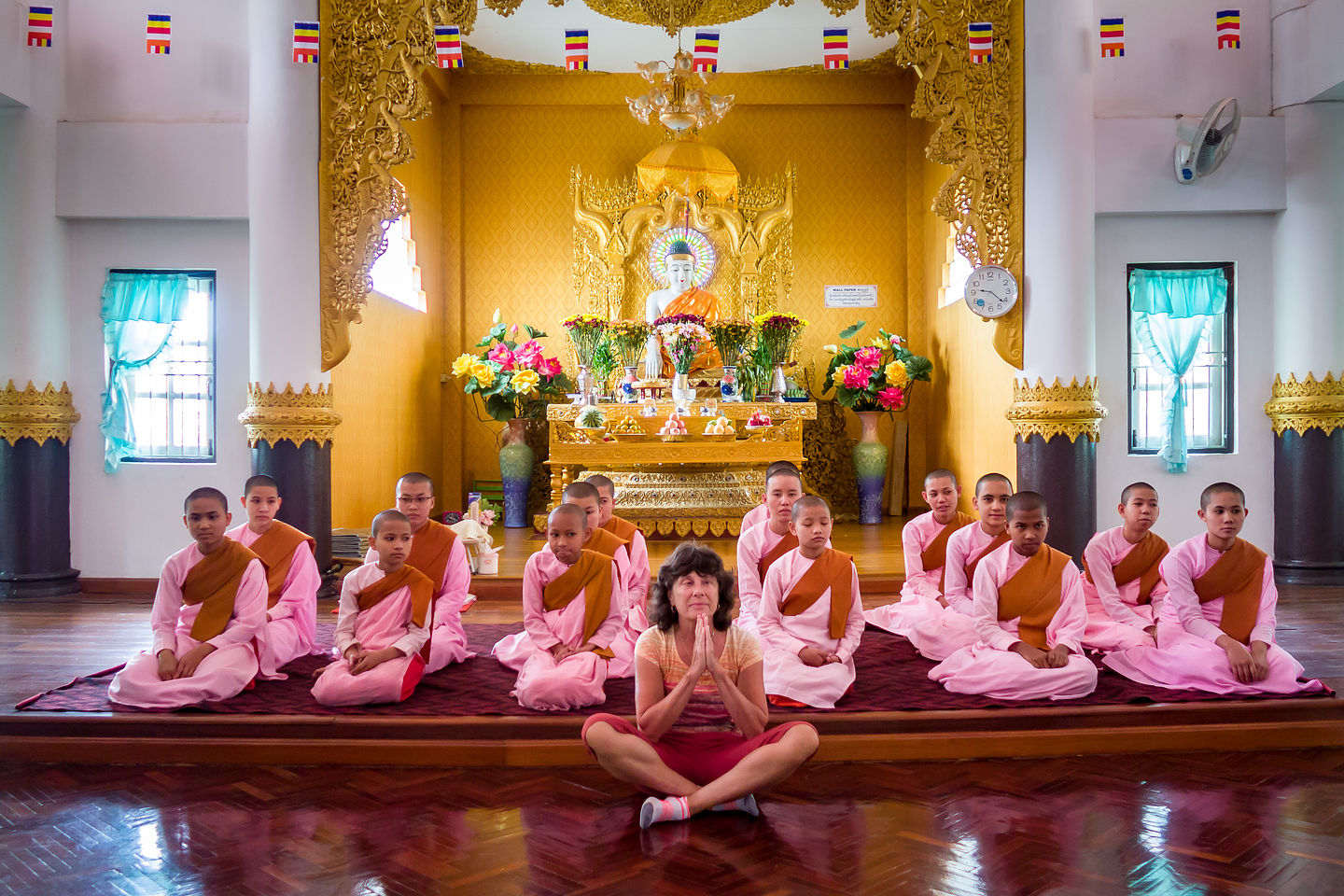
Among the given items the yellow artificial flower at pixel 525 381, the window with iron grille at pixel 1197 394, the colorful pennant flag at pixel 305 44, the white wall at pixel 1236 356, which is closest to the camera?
the colorful pennant flag at pixel 305 44

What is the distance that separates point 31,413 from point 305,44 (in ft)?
9.61

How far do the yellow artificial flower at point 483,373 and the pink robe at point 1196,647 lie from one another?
5873 mm

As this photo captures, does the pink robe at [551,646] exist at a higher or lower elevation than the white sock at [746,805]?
higher

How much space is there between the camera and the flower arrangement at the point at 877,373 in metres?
9.19

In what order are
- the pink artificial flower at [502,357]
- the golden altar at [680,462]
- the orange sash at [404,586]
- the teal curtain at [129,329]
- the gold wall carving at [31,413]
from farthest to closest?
the pink artificial flower at [502,357]
the golden altar at [680,462]
the teal curtain at [129,329]
the gold wall carving at [31,413]
the orange sash at [404,586]

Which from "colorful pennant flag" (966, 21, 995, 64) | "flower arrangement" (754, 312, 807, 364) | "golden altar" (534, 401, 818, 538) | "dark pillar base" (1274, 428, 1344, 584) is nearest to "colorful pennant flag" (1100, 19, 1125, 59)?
"colorful pennant flag" (966, 21, 995, 64)

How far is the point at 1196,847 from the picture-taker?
9.70 feet

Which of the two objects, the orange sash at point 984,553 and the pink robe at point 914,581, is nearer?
the orange sash at point 984,553

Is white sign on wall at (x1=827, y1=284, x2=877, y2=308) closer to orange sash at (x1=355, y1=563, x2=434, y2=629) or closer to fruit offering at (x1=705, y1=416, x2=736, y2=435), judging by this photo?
fruit offering at (x1=705, y1=416, x2=736, y2=435)

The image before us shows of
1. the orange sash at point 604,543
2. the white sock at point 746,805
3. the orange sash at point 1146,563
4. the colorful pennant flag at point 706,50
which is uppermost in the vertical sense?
the colorful pennant flag at point 706,50

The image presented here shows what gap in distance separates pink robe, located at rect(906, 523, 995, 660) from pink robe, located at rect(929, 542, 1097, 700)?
32 cm

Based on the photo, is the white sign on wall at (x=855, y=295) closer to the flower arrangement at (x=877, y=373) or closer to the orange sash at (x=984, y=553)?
the flower arrangement at (x=877, y=373)

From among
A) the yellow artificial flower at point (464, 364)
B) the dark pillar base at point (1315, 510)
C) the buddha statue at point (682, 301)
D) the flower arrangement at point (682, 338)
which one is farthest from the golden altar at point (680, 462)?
the dark pillar base at point (1315, 510)

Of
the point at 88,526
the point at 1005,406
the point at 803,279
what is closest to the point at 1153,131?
the point at 1005,406
